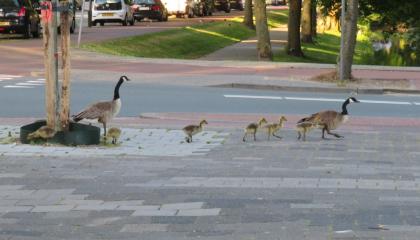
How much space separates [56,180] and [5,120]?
21.7ft

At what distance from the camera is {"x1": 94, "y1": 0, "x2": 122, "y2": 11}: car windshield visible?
5672cm

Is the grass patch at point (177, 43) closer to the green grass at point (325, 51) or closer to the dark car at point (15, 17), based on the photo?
the dark car at point (15, 17)

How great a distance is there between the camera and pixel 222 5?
96.8 m

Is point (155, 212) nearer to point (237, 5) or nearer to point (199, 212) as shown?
point (199, 212)

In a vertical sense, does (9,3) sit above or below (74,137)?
above

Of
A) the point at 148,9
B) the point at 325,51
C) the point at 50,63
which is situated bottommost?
the point at 325,51

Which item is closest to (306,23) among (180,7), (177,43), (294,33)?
(177,43)

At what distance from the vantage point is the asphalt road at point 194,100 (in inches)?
724

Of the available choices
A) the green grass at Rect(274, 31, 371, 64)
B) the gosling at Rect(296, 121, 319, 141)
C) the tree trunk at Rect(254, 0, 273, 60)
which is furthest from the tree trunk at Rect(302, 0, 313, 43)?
the gosling at Rect(296, 121, 319, 141)

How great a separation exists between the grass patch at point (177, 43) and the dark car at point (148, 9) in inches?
269

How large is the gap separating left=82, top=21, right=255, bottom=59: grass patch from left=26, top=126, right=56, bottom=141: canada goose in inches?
880

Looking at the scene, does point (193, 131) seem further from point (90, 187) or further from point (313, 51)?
point (313, 51)

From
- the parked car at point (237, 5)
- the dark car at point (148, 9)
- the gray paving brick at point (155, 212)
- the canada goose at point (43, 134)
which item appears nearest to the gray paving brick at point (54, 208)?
the gray paving brick at point (155, 212)

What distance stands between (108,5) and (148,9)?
28.6 ft
